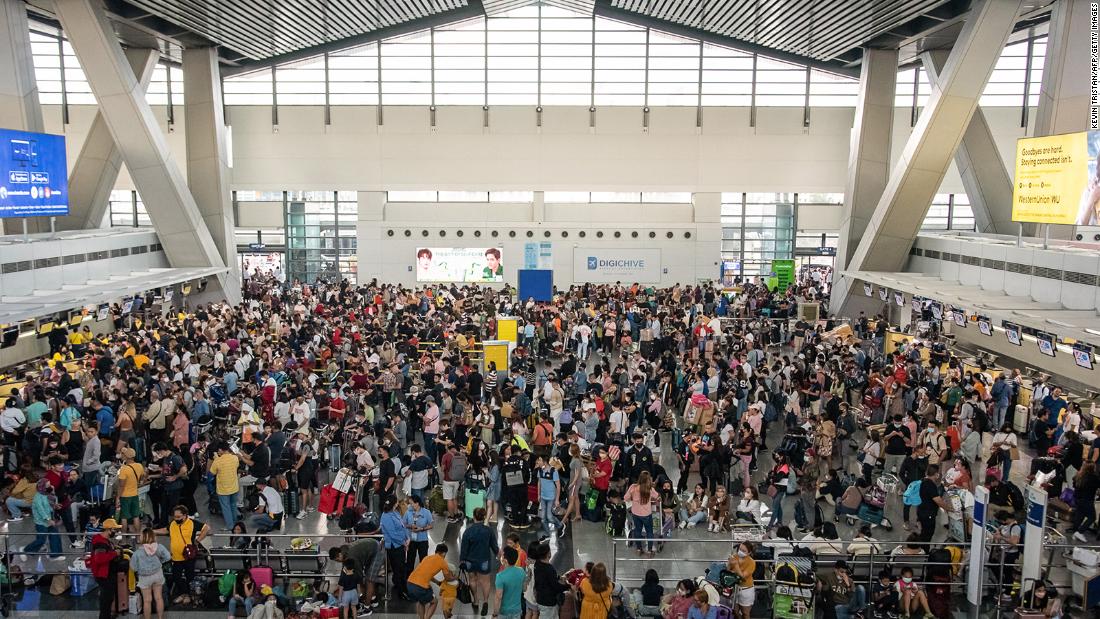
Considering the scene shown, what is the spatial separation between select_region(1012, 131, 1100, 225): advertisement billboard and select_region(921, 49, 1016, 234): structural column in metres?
8.00

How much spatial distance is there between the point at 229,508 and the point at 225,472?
52cm

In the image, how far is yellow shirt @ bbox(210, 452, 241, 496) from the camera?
36.2 ft

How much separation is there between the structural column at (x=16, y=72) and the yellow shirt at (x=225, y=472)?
14.1m

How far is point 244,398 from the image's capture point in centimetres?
1379

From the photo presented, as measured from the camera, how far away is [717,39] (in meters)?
32.9

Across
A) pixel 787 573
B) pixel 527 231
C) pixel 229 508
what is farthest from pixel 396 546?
pixel 527 231

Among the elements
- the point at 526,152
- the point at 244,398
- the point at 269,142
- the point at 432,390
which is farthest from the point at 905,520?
the point at 269,142

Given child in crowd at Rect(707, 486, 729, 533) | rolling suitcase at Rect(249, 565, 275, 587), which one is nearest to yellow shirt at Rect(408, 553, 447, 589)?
rolling suitcase at Rect(249, 565, 275, 587)

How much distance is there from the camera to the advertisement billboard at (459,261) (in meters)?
34.1

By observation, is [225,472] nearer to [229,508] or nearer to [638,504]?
[229,508]

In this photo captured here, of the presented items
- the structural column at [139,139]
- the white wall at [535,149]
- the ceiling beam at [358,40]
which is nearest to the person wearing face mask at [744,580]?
the structural column at [139,139]

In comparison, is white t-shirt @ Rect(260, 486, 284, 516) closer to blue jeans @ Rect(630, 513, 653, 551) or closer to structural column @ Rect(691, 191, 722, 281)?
blue jeans @ Rect(630, 513, 653, 551)

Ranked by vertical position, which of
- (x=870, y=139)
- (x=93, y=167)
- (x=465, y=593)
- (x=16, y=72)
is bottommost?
(x=465, y=593)

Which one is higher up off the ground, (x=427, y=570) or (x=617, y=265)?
(x=617, y=265)
